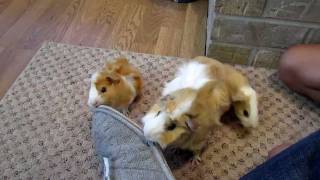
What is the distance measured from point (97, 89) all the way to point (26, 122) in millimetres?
283

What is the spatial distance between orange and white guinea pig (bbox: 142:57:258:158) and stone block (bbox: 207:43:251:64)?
0.68 ft

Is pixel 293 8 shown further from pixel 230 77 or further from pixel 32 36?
pixel 32 36

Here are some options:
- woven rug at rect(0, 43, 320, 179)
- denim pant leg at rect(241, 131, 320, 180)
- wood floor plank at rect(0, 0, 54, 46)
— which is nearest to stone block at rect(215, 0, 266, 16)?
woven rug at rect(0, 43, 320, 179)

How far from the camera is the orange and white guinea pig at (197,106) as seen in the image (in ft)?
2.60

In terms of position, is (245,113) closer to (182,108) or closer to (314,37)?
(182,108)

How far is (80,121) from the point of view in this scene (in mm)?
1066

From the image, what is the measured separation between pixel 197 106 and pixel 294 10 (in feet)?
1.91

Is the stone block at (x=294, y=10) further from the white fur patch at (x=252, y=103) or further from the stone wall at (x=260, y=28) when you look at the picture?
the white fur patch at (x=252, y=103)

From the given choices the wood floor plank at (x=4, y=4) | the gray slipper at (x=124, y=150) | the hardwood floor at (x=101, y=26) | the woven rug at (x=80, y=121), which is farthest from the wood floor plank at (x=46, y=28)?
the gray slipper at (x=124, y=150)

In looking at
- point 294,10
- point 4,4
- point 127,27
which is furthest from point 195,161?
point 4,4

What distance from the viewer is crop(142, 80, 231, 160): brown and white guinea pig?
2.59ft

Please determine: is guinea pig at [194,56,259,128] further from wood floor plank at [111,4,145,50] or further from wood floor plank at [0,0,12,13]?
wood floor plank at [0,0,12,13]

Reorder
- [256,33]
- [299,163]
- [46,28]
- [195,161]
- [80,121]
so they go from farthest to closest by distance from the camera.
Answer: [46,28] < [256,33] < [80,121] < [195,161] < [299,163]

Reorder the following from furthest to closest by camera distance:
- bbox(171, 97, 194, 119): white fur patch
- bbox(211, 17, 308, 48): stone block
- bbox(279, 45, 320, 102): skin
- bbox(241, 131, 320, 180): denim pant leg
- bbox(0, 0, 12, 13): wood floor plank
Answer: bbox(0, 0, 12, 13): wood floor plank → bbox(211, 17, 308, 48): stone block → bbox(279, 45, 320, 102): skin → bbox(171, 97, 194, 119): white fur patch → bbox(241, 131, 320, 180): denim pant leg
